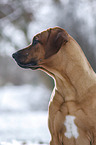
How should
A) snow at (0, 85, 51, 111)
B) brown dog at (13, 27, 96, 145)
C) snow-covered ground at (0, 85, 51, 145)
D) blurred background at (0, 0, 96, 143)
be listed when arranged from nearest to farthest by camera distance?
brown dog at (13, 27, 96, 145)
blurred background at (0, 0, 96, 143)
snow-covered ground at (0, 85, 51, 145)
snow at (0, 85, 51, 111)

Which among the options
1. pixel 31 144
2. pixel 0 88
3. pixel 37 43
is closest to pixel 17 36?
pixel 0 88

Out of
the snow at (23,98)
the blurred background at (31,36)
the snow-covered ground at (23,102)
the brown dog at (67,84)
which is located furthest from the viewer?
the snow at (23,98)

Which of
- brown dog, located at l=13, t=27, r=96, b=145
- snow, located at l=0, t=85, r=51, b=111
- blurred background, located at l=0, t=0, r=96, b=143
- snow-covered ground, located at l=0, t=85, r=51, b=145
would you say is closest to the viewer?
brown dog, located at l=13, t=27, r=96, b=145

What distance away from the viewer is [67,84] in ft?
4.42

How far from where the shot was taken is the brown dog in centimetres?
129

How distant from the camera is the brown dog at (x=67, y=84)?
1291 millimetres

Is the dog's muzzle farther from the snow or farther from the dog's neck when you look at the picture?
the snow

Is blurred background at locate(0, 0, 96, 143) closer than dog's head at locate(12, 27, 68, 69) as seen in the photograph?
No

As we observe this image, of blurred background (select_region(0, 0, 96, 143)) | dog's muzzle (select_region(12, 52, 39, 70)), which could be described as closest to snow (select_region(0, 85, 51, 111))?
blurred background (select_region(0, 0, 96, 143))

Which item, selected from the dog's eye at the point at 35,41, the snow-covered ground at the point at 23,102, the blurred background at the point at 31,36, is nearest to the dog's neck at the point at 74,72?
the dog's eye at the point at 35,41

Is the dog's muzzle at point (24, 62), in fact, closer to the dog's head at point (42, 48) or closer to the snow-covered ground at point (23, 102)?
the dog's head at point (42, 48)

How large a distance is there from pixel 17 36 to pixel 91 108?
4730mm

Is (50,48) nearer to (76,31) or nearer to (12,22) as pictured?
(76,31)

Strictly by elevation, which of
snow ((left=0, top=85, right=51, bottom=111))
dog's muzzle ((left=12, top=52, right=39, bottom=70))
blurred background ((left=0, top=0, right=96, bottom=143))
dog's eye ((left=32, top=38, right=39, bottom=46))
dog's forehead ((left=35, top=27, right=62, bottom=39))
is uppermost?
dog's forehead ((left=35, top=27, right=62, bottom=39))
